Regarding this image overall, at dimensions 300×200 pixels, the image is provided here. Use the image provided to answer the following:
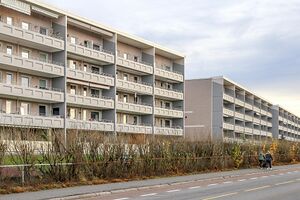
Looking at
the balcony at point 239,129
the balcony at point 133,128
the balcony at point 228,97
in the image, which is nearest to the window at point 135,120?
the balcony at point 133,128

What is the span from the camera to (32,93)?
48625mm

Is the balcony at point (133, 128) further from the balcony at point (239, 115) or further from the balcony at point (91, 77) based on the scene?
the balcony at point (239, 115)

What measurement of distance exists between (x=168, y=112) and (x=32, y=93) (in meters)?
29.3

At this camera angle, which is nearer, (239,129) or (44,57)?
(44,57)

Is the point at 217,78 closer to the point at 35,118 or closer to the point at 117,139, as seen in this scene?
the point at 35,118

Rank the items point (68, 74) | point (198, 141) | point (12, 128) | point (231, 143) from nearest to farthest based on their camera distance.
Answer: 1. point (12, 128)
2. point (198, 141)
3. point (231, 143)
4. point (68, 74)

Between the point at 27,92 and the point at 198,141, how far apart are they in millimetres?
18706

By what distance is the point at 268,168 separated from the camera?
43.7 metres

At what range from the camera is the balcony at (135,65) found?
208 ft

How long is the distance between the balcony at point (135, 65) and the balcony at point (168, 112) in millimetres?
5602

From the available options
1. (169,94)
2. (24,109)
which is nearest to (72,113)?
(24,109)

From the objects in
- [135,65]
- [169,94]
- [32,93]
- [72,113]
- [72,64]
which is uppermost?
[135,65]

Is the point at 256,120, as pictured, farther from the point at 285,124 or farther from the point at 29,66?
the point at 29,66

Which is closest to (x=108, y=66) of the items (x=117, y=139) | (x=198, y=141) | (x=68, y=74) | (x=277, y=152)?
(x=68, y=74)
